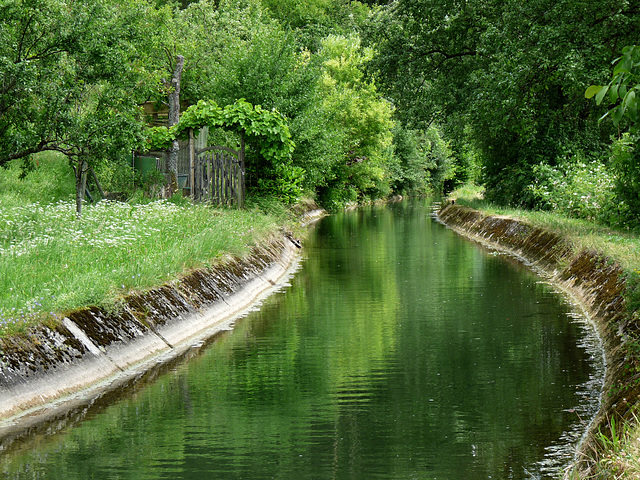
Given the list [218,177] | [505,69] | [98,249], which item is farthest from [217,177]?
[98,249]

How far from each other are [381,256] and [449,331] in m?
12.6

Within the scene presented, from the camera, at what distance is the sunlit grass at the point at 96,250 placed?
10656 mm

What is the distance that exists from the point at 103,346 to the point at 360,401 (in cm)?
347

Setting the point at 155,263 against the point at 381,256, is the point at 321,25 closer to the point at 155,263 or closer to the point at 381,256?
the point at 381,256

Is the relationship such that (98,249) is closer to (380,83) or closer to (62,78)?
(62,78)

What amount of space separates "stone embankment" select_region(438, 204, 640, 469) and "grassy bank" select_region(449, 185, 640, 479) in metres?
0.14

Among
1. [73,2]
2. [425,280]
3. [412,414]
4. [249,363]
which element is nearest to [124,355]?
[249,363]

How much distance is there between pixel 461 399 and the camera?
934 cm

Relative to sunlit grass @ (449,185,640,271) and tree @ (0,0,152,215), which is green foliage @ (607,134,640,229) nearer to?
sunlit grass @ (449,185,640,271)

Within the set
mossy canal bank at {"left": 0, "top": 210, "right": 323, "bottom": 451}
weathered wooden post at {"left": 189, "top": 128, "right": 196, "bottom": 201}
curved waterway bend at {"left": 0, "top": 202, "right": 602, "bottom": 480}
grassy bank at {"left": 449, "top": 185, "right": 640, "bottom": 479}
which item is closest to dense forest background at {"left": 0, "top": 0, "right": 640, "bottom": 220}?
grassy bank at {"left": 449, "top": 185, "right": 640, "bottom": 479}

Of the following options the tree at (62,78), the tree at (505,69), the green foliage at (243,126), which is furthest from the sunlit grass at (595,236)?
the tree at (62,78)

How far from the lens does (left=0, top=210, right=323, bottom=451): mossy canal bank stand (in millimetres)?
8789

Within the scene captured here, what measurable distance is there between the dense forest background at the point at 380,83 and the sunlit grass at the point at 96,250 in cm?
144

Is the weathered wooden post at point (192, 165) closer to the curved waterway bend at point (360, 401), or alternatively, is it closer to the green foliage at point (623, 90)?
the curved waterway bend at point (360, 401)
